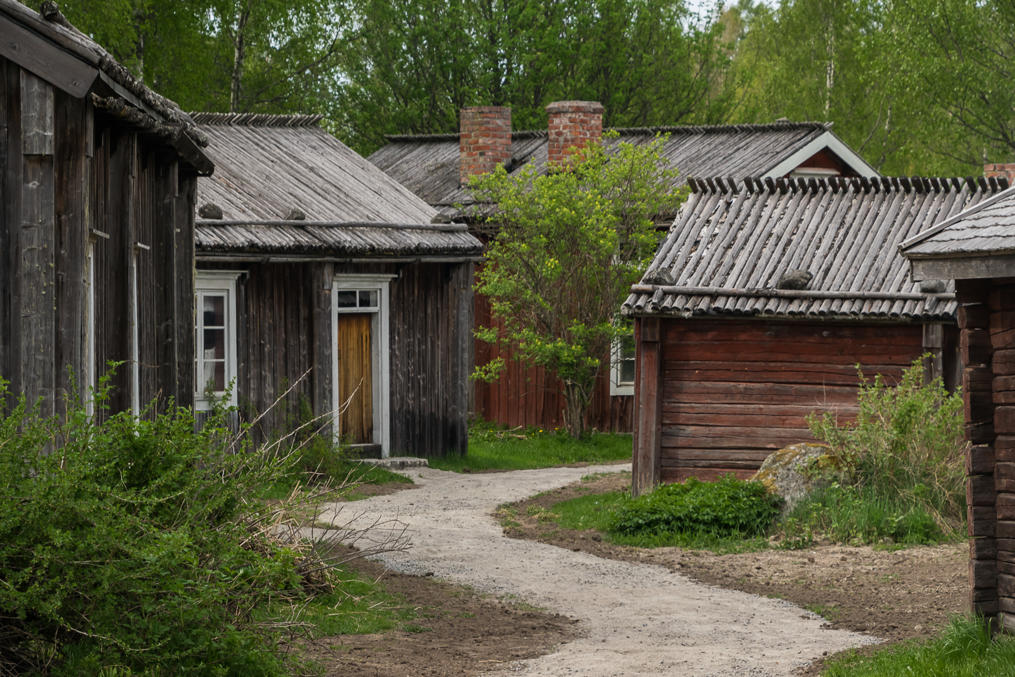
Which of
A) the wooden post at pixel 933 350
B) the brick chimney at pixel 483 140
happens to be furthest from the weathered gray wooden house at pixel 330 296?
the wooden post at pixel 933 350

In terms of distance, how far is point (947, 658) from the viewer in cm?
784

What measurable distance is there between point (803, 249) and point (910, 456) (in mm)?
3434

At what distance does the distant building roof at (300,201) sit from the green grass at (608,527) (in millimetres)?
4618

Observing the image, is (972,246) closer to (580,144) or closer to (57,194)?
(57,194)

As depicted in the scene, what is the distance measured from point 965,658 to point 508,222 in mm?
15001

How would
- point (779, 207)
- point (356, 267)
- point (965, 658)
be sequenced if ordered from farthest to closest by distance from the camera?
1. point (356, 267)
2. point (779, 207)
3. point (965, 658)

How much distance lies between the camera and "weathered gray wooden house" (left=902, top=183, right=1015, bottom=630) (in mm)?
8125

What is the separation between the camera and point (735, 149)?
82.4 ft

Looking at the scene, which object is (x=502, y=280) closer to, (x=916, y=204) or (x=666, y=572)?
(x=916, y=204)

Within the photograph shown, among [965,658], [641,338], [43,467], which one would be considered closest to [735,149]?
[641,338]

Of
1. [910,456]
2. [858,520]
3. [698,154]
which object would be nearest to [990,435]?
[858,520]

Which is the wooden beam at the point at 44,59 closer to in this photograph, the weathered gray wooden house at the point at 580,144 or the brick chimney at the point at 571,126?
the weathered gray wooden house at the point at 580,144

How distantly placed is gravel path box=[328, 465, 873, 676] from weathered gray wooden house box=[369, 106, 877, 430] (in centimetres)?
816

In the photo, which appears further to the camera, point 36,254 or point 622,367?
point 622,367
